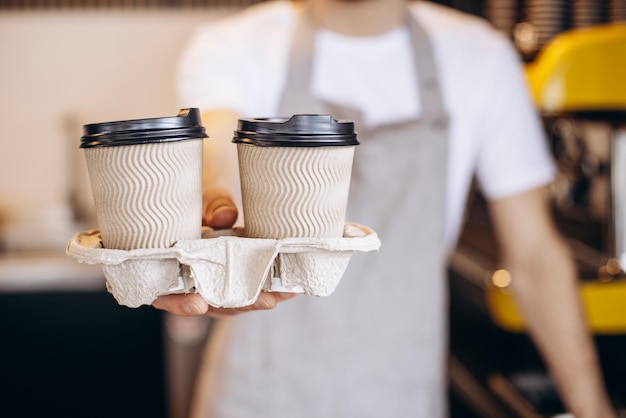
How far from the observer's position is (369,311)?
154 centimetres

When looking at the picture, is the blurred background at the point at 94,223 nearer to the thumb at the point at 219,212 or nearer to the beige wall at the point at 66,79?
the beige wall at the point at 66,79

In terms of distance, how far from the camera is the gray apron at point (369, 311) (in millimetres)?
1523

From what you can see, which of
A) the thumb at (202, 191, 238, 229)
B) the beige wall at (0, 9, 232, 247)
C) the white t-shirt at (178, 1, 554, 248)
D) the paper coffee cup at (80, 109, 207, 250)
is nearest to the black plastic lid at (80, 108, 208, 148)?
the paper coffee cup at (80, 109, 207, 250)

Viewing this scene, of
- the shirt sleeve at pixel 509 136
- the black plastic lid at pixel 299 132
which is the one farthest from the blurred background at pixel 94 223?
the black plastic lid at pixel 299 132

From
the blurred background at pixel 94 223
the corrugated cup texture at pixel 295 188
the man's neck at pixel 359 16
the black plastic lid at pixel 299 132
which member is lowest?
the blurred background at pixel 94 223

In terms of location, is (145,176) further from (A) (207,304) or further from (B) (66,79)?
(B) (66,79)

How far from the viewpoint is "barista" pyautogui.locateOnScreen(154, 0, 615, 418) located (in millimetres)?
1519

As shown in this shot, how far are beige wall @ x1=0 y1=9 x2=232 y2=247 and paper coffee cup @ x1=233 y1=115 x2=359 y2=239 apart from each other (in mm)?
2951

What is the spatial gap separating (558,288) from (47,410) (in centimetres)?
212

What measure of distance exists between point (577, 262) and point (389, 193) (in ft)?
2.64

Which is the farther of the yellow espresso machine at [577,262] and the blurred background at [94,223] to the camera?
the blurred background at [94,223]

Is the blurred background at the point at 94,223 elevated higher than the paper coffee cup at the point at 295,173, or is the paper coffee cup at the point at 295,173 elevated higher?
the paper coffee cup at the point at 295,173

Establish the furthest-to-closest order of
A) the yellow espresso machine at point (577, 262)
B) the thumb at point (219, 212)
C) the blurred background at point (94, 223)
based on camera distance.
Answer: the blurred background at point (94, 223)
the yellow espresso machine at point (577, 262)
the thumb at point (219, 212)

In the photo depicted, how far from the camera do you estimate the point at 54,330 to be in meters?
2.86
